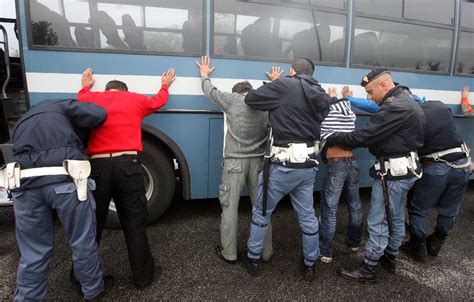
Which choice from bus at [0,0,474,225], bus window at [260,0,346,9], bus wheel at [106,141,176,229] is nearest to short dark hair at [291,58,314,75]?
bus at [0,0,474,225]

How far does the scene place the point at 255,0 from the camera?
11.1 feet

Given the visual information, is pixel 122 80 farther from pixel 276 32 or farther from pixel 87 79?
pixel 276 32

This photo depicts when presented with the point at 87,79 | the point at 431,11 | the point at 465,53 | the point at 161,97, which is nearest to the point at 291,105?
the point at 161,97

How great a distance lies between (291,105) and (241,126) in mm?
479

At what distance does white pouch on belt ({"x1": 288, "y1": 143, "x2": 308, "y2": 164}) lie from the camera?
2.52m

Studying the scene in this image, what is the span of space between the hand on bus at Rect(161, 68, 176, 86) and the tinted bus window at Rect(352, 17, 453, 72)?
2091 millimetres

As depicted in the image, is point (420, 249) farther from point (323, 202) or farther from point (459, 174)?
point (323, 202)

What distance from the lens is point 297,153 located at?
2516 millimetres

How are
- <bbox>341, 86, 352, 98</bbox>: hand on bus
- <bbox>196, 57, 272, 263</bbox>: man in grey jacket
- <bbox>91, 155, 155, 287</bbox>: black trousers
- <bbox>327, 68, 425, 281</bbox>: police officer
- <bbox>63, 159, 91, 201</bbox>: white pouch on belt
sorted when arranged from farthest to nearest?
1. <bbox>341, 86, 352, 98</bbox>: hand on bus
2. <bbox>196, 57, 272, 263</bbox>: man in grey jacket
3. <bbox>327, 68, 425, 281</bbox>: police officer
4. <bbox>91, 155, 155, 287</bbox>: black trousers
5. <bbox>63, 159, 91, 201</bbox>: white pouch on belt

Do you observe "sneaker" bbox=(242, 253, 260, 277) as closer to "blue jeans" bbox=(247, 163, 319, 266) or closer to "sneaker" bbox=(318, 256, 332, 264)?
"blue jeans" bbox=(247, 163, 319, 266)

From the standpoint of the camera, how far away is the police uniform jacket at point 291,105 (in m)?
2.50

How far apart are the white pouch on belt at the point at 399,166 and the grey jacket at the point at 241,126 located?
107cm

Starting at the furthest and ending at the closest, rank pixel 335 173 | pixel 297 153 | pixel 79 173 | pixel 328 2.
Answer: pixel 328 2 → pixel 335 173 → pixel 297 153 → pixel 79 173

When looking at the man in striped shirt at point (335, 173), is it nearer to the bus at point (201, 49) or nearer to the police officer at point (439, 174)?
the police officer at point (439, 174)
